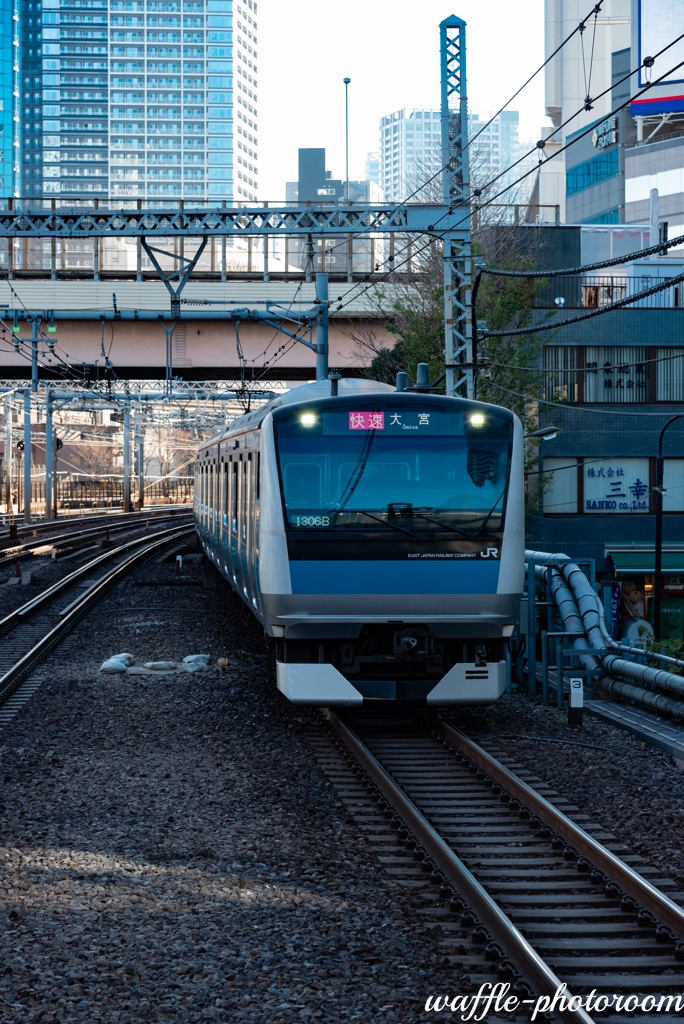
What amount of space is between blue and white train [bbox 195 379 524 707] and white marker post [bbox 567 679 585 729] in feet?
2.83

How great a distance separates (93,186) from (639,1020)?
15888 cm

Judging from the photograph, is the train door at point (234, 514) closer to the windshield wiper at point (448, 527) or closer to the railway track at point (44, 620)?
the railway track at point (44, 620)

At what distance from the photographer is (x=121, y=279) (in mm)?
32562

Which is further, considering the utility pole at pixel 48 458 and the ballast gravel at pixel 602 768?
the utility pole at pixel 48 458

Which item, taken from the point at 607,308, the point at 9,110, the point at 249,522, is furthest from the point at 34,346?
the point at 9,110

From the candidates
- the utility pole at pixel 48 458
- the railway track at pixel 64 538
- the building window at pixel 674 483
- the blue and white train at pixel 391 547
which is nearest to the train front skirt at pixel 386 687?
the blue and white train at pixel 391 547

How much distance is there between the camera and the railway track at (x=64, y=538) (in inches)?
1263

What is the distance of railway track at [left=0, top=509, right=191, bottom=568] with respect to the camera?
32084 mm

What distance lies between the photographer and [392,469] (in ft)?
32.4

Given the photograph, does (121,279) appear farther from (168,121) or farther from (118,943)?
(168,121)

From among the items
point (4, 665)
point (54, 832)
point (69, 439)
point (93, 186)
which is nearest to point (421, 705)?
point (54, 832)

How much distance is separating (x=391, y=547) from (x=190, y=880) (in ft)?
13.3

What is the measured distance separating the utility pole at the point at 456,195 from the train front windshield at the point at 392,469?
6050 millimetres

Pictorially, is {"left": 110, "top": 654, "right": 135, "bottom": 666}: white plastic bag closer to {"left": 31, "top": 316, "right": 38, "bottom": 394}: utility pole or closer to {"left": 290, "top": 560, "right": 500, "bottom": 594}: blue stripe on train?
{"left": 290, "top": 560, "right": 500, "bottom": 594}: blue stripe on train
